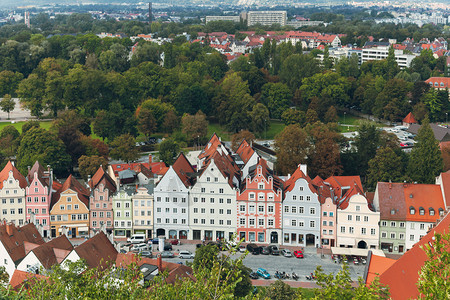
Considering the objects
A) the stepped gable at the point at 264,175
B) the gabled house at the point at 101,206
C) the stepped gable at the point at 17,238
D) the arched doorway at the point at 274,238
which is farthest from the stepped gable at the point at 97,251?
the arched doorway at the point at 274,238

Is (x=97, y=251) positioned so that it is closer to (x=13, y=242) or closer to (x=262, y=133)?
(x=13, y=242)

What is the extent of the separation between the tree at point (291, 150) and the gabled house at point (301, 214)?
10834 millimetres

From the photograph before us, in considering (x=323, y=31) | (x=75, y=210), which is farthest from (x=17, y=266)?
(x=323, y=31)

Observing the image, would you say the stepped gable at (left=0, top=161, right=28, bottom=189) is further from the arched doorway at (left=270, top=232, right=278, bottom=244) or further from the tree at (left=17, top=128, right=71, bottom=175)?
the arched doorway at (left=270, top=232, right=278, bottom=244)

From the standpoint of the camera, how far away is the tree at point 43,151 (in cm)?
6112

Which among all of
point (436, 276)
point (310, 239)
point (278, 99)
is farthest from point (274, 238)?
point (278, 99)

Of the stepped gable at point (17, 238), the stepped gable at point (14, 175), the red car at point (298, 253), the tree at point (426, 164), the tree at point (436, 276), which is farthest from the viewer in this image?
the tree at point (426, 164)

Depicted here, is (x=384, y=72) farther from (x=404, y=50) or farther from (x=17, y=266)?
(x=17, y=266)

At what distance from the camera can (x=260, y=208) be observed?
161ft

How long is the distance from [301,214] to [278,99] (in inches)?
1708

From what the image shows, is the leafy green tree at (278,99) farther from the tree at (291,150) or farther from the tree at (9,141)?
the tree at (9,141)

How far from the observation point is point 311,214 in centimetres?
4856

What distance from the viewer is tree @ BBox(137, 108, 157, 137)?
253 ft

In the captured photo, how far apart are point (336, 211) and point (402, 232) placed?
5.21 m
